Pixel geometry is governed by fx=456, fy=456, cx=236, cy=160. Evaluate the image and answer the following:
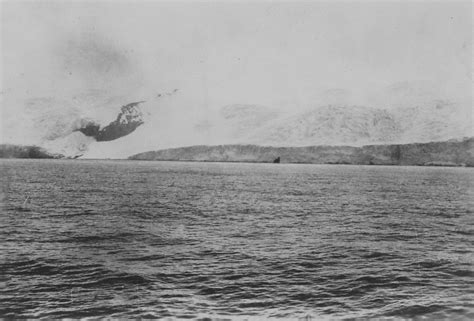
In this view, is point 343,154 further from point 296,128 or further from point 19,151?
point 19,151

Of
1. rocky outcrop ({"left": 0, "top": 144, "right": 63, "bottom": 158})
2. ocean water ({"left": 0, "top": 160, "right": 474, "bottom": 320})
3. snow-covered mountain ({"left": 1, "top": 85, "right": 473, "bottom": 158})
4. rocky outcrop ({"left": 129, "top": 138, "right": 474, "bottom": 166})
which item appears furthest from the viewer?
rocky outcrop ({"left": 0, "top": 144, "right": 63, "bottom": 158})

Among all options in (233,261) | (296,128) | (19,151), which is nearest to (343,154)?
(296,128)

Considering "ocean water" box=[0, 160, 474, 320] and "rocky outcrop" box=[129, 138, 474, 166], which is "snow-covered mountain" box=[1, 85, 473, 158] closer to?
"rocky outcrop" box=[129, 138, 474, 166]

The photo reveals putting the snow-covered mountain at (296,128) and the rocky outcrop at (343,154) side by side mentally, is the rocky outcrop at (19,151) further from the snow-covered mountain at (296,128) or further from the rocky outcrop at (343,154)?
the rocky outcrop at (343,154)

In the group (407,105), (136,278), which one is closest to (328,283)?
(136,278)

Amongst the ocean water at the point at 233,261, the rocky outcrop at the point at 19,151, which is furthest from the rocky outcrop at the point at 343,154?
the ocean water at the point at 233,261

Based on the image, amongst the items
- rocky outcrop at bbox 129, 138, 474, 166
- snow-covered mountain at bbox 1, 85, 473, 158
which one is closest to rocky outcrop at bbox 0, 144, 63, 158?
snow-covered mountain at bbox 1, 85, 473, 158
